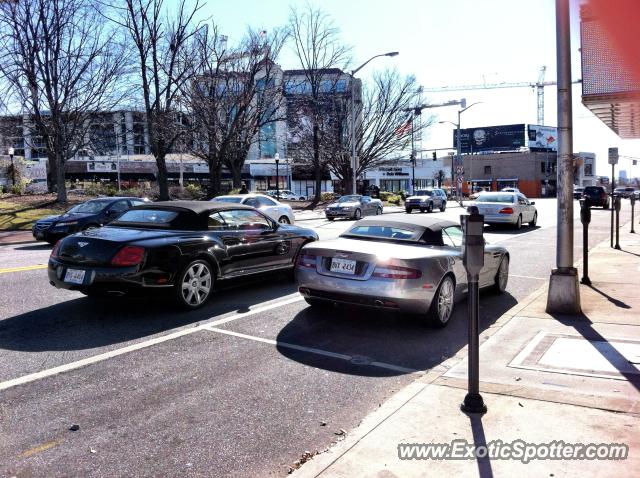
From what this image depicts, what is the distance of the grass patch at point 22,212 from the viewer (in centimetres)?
2227

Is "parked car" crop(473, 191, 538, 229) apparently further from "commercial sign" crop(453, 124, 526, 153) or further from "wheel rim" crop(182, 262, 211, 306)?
"commercial sign" crop(453, 124, 526, 153)

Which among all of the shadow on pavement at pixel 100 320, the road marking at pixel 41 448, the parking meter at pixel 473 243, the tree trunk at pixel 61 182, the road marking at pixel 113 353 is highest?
the tree trunk at pixel 61 182

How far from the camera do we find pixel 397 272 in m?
6.19

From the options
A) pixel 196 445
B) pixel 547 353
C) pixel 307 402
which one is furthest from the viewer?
pixel 547 353

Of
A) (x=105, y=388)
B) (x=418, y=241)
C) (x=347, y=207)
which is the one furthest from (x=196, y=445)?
(x=347, y=207)

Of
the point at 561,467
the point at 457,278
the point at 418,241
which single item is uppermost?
the point at 418,241

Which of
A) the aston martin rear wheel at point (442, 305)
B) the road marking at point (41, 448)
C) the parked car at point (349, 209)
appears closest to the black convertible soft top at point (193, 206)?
the aston martin rear wheel at point (442, 305)

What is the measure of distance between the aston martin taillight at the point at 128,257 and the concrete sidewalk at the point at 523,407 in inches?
144

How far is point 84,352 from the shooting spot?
5.53 metres

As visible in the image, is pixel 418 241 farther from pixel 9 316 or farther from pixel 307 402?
pixel 9 316

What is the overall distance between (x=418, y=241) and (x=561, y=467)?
12.8 ft

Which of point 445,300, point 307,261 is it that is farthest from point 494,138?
point 307,261

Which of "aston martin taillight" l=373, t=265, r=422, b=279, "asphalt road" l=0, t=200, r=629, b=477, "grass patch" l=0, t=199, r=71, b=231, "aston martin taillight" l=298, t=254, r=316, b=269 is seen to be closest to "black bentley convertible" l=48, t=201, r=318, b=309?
"asphalt road" l=0, t=200, r=629, b=477

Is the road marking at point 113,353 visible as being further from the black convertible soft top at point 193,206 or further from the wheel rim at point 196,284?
the black convertible soft top at point 193,206
